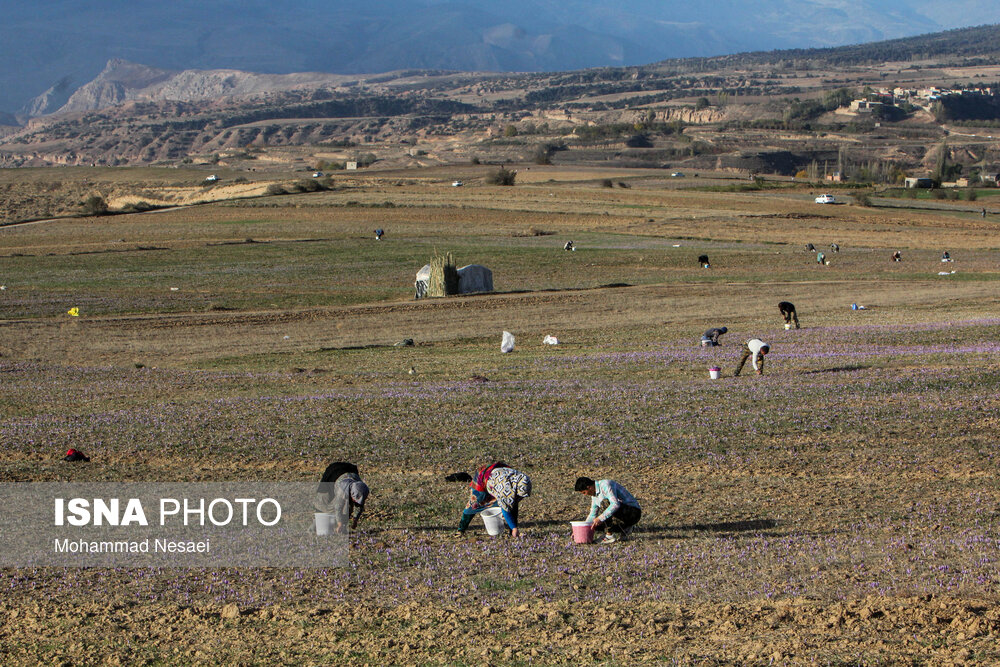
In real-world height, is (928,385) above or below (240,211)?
below

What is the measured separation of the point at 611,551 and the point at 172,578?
5.19 m

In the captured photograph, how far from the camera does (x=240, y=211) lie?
94.5 m

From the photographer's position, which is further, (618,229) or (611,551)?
(618,229)

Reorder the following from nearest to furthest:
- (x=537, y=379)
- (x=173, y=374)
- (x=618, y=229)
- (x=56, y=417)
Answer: (x=56, y=417) → (x=537, y=379) → (x=173, y=374) → (x=618, y=229)

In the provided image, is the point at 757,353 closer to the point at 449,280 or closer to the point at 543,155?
the point at 449,280

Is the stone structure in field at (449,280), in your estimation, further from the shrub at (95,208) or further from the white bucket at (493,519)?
the shrub at (95,208)

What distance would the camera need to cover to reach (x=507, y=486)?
41.9 ft

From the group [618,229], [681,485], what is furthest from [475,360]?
[618,229]

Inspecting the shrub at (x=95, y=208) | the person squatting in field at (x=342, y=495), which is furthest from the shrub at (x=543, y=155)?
the person squatting in field at (x=342, y=495)

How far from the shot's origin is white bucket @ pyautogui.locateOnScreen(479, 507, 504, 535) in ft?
43.7

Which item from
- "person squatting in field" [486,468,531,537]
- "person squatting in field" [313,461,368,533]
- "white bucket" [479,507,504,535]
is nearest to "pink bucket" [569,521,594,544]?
"person squatting in field" [486,468,531,537]

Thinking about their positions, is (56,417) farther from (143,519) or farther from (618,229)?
(618,229)

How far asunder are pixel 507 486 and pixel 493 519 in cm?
76

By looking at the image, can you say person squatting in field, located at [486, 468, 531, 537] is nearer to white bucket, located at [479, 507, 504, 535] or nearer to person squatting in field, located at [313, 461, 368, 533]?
white bucket, located at [479, 507, 504, 535]
